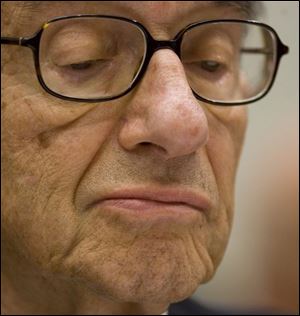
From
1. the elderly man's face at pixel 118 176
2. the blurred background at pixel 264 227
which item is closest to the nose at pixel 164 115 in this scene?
the elderly man's face at pixel 118 176

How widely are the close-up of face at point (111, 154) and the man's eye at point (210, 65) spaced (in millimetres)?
27

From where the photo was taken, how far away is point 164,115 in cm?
80

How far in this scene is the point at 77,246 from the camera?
0.87 m

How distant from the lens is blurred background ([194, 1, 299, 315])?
1.61 m

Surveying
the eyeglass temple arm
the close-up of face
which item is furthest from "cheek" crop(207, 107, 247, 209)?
the eyeglass temple arm

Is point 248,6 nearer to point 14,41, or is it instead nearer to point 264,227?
point 14,41

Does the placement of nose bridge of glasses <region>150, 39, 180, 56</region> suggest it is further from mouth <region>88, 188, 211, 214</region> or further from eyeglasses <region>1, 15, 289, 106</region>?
mouth <region>88, 188, 211, 214</region>

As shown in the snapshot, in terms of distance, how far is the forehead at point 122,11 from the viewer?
88 centimetres

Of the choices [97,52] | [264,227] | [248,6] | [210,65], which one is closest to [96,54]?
[97,52]

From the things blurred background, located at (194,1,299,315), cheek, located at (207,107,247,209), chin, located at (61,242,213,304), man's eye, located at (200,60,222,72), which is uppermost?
man's eye, located at (200,60,222,72)

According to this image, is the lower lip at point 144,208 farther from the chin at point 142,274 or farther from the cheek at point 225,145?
the cheek at point 225,145

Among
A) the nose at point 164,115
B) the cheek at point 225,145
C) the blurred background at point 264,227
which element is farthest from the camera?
the blurred background at point 264,227

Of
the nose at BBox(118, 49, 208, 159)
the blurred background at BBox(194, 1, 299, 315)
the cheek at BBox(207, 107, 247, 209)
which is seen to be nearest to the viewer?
the nose at BBox(118, 49, 208, 159)

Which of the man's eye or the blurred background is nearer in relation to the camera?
the man's eye
